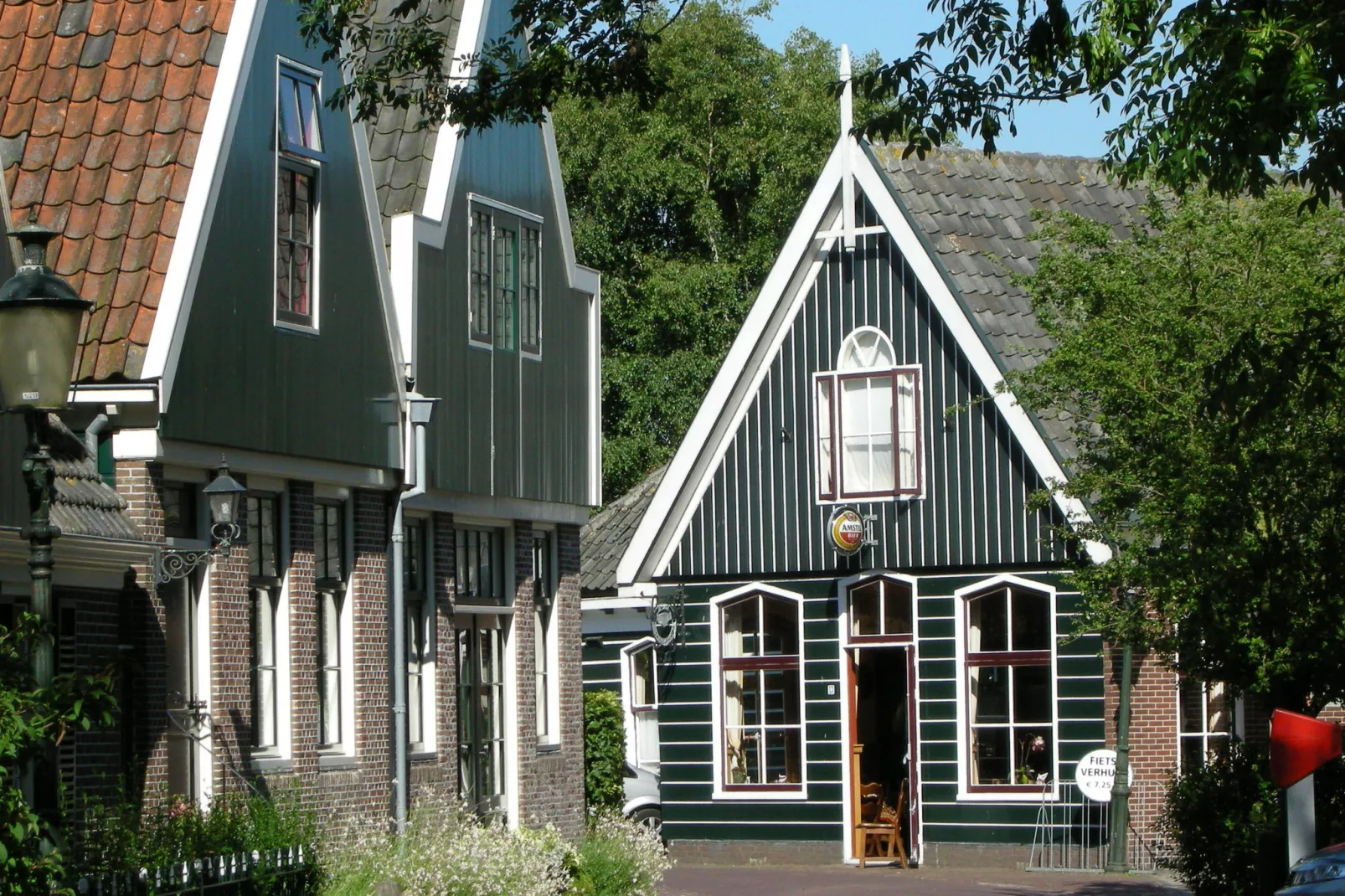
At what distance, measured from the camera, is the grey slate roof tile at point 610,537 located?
31.5 m

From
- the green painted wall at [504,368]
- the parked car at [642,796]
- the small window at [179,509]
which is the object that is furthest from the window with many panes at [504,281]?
the parked car at [642,796]

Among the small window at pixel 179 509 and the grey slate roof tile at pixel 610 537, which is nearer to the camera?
the small window at pixel 179 509

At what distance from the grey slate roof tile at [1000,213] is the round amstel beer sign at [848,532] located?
8.39 ft

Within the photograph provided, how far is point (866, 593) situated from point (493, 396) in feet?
23.8

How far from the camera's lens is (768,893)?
22.0m

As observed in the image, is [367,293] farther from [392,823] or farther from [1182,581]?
[1182,581]

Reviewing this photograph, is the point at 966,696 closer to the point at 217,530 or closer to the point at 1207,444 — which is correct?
the point at 1207,444

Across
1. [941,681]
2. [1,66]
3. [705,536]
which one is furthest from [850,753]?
[1,66]

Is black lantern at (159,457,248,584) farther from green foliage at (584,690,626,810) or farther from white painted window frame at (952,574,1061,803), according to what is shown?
white painted window frame at (952,574,1061,803)

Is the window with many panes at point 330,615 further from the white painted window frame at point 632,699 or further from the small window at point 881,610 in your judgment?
the white painted window frame at point 632,699

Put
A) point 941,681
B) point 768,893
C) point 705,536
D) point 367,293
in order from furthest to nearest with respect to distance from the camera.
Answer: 1. point 705,536
2. point 941,681
3. point 768,893
4. point 367,293

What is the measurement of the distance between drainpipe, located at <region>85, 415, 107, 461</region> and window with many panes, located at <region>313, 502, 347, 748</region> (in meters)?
2.83

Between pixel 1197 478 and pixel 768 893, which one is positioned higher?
pixel 1197 478

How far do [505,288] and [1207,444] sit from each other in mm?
7017
